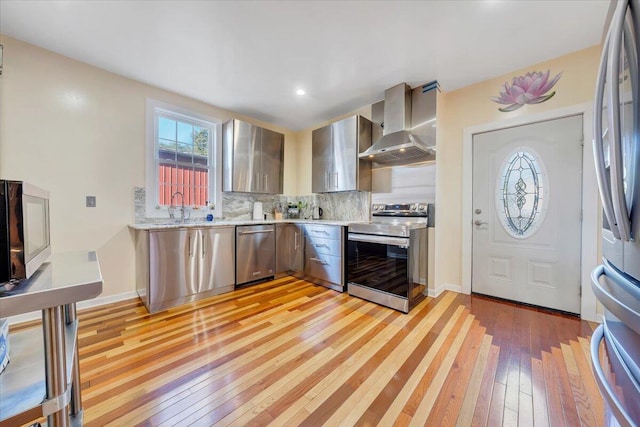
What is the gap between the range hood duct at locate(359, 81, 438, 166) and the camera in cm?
290

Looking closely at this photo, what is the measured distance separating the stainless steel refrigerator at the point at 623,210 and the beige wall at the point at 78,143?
12.0 ft

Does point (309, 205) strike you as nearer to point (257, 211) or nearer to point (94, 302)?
point (257, 211)

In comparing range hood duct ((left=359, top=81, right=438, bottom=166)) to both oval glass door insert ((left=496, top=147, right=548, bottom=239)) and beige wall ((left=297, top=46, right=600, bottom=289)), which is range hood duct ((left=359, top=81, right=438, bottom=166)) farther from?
oval glass door insert ((left=496, top=147, right=548, bottom=239))

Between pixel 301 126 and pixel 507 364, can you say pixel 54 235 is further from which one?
pixel 507 364

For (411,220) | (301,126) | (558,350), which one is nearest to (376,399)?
(558,350)

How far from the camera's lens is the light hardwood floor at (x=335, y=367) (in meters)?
1.27

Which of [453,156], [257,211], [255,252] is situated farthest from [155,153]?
[453,156]

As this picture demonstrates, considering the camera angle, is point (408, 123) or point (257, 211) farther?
point (257, 211)

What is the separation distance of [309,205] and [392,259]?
2.22 meters

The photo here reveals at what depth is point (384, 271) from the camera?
2625mm

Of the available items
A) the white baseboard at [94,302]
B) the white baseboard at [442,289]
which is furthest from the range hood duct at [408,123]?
the white baseboard at [94,302]

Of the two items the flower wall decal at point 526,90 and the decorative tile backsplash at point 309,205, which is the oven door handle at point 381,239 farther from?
the flower wall decal at point 526,90

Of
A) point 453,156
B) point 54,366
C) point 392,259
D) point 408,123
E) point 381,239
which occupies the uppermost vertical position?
point 408,123

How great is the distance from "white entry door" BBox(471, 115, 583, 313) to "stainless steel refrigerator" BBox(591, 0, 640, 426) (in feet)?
7.63
